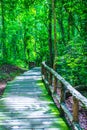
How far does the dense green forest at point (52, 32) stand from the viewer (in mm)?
13613

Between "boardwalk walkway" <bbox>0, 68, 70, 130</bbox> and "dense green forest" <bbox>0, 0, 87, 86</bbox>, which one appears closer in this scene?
"boardwalk walkway" <bbox>0, 68, 70, 130</bbox>

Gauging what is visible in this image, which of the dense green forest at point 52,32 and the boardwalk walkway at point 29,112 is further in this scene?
the dense green forest at point 52,32

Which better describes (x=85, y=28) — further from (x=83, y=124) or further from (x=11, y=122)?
(x=11, y=122)

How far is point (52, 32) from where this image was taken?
35438 millimetres

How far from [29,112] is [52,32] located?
2621 centimetres

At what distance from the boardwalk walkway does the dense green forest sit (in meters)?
1.97

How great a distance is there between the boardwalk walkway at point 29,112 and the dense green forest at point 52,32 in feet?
6.47

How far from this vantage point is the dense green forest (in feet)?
44.7

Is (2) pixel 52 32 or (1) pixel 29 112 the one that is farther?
(2) pixel 52 32

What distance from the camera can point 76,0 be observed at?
49.7 feet

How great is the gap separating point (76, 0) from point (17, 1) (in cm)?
1166

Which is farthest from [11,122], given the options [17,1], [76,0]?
[17,1]

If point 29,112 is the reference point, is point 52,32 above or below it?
above

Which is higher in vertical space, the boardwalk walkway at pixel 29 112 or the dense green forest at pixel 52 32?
the dense green forest at pixel 52 32
